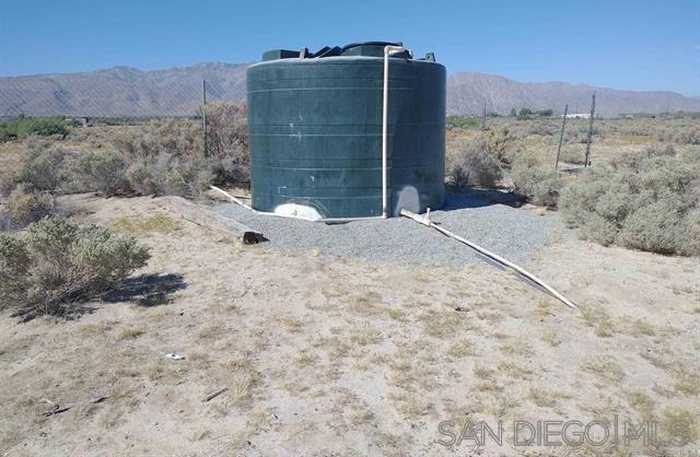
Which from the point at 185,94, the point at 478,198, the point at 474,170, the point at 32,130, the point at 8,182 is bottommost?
the point at 478,198

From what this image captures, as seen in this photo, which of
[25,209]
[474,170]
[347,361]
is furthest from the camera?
[474,170]

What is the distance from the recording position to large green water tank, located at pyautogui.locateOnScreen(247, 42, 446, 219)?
9133 millimetres

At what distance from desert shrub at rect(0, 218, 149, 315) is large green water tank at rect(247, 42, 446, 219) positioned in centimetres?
390

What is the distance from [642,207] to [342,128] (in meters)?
5.12

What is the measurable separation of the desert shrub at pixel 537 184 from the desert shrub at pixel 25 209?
1050 cm

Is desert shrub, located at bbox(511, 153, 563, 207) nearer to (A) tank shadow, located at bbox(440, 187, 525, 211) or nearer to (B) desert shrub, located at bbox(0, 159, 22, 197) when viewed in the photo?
(A) tank shadow, located at bbox(440, 187, 525, 211)

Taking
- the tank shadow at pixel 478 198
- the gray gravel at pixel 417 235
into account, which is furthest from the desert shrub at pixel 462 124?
the gray gravel at pixel 417 235

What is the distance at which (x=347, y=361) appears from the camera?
4594 millimetres

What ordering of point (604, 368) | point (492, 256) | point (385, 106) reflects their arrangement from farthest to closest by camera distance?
point (385, 106)
point (492, 256)
point (604, 368)

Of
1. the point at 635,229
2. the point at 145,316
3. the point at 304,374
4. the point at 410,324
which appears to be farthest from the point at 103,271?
the point at 635,229

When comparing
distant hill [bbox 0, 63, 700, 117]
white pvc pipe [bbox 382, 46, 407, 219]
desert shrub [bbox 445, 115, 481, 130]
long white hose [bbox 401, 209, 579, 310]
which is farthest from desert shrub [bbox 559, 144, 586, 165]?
desert shrub [bbox 445, 115, 481, 130]

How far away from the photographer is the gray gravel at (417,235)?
7723mm

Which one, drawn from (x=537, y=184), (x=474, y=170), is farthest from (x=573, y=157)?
(x=537, y=184)

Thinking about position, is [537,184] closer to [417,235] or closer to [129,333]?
[417,235]
